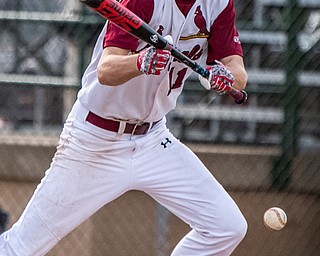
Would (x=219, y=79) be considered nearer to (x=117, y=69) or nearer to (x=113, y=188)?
(x=117, y=69)

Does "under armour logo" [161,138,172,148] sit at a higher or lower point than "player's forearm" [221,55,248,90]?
lower

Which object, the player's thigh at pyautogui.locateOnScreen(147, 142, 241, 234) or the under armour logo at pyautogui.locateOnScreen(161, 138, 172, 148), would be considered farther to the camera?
the under armour logo at pyautogui.locateOnScreen(161, 138, 172, 148)

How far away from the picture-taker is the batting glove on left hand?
440 centimetres

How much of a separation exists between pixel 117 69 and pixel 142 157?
2.29 feet

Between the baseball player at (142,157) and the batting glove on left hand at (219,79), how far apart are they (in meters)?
0.06

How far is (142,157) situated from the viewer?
4793 mm

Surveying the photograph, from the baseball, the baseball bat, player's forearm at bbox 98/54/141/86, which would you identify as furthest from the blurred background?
the baseball bat

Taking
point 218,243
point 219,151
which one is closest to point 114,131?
point 218,243

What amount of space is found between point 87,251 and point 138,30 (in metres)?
3.08

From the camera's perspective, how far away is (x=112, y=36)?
4.41m

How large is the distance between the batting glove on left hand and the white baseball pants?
0.57 meters

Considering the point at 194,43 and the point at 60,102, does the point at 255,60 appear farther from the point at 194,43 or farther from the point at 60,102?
the point at 194,43

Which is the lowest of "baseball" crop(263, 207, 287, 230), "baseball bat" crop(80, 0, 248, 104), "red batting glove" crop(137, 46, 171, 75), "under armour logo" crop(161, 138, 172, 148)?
"baseball" crop(263, 207, 287, 230)

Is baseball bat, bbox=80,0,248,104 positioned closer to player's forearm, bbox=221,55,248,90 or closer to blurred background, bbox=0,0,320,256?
player's forearm, bbox=221,55,248,90
